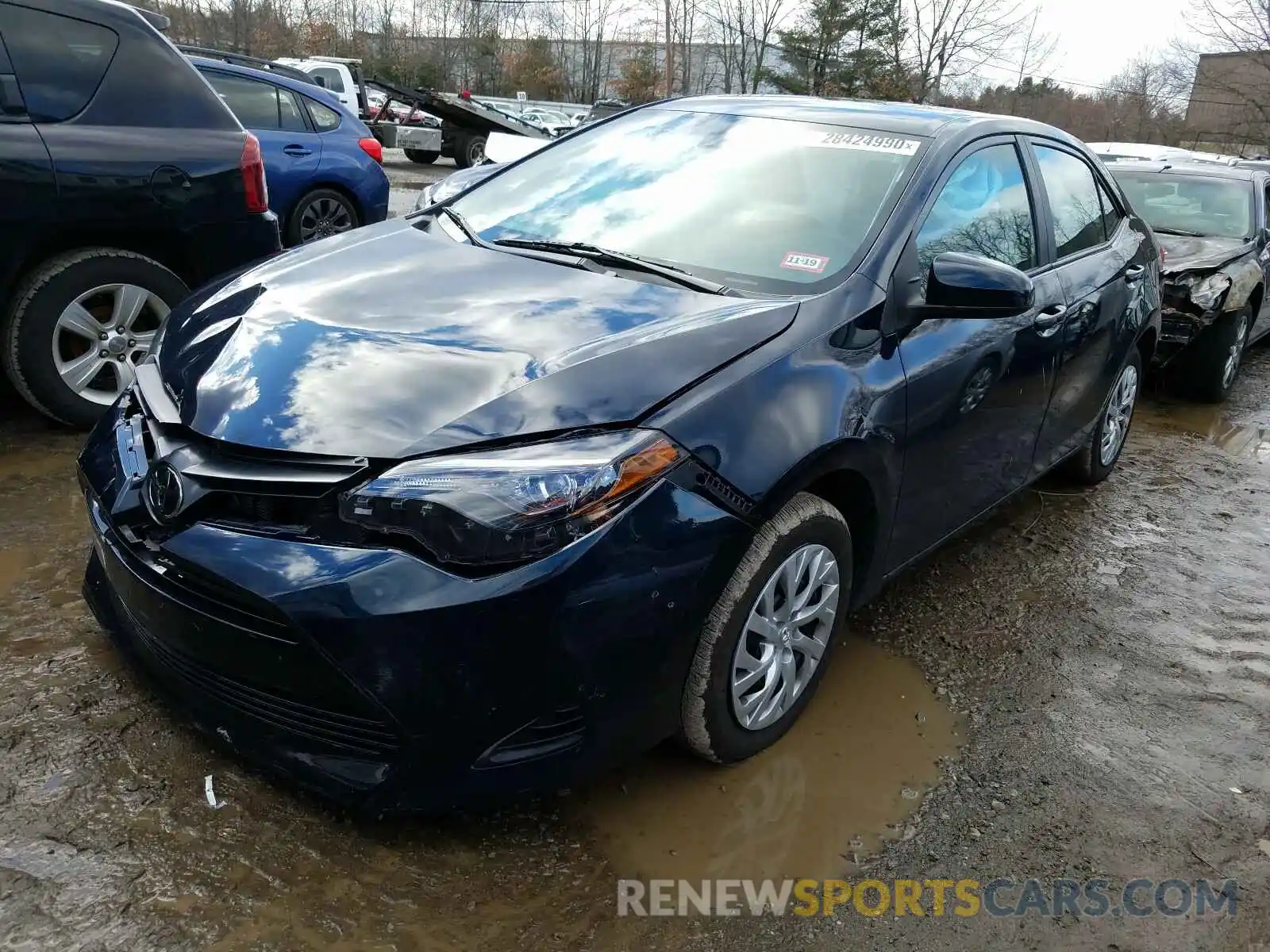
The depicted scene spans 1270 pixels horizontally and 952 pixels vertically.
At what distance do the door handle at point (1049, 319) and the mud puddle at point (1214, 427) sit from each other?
2982 millimetres

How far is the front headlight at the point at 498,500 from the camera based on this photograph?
184 cm

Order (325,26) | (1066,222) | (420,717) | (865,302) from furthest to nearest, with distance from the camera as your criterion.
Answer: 1. (325,26)
2. (1066,222)
3. (865,302)
4. (420,717)

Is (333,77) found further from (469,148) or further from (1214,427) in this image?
(1214,427)

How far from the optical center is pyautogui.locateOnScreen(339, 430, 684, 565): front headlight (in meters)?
1.84

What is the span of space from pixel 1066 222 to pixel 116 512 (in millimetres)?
3475

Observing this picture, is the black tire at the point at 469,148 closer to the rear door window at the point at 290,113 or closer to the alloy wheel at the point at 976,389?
the rear door window at the point at 290,113

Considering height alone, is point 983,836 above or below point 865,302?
below

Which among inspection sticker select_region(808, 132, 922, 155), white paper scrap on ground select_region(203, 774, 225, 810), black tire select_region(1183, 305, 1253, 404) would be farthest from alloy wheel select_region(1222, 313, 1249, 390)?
white paper scrap on ground select_region(203, 774, 225, 810)

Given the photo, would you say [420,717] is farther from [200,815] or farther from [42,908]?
[42,908]

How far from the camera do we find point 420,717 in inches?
73.2

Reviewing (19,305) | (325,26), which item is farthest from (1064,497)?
(325,26)

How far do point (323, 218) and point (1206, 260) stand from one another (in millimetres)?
6589

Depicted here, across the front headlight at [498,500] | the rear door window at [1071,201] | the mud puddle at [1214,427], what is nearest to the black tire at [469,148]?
the mud puddle at [1214,427]

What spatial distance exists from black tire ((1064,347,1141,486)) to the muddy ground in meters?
1.11
